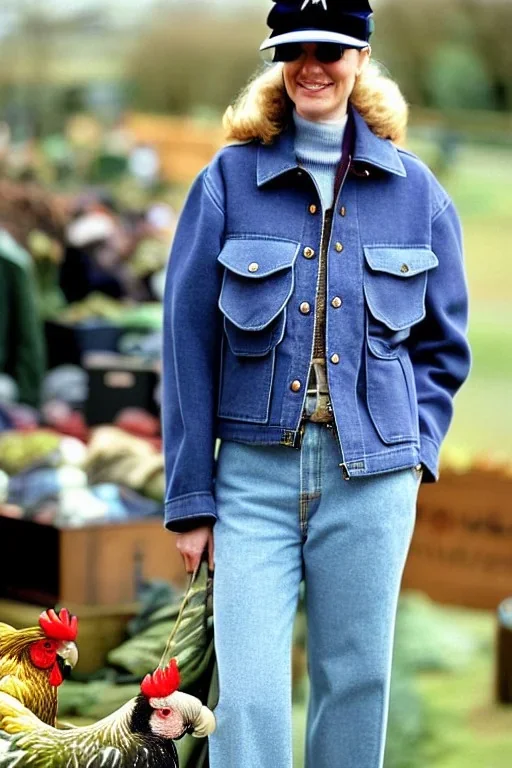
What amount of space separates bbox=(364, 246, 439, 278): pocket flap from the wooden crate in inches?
64.4

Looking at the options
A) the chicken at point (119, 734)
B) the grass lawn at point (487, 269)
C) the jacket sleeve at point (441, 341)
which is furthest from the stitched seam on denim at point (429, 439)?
A: the grass lawn at point (487, 269)

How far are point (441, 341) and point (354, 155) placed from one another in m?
0.36

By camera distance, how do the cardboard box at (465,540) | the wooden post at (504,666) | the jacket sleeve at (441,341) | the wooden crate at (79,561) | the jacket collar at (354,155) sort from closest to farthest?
the jacket collar at (354,155), the jacket sleeve at (441,341), the wooden crate at (79,561), the wooden post at (504,666), the cardboard box at (465,540)

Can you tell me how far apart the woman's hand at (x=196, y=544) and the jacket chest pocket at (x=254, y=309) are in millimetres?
203

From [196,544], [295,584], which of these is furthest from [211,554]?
[295,584]

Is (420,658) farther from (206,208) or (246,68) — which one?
(246,68)

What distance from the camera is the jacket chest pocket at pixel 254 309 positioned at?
245 cm

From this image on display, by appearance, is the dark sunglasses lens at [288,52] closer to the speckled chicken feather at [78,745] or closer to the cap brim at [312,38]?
the cap brim at [312,38]

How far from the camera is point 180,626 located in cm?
258

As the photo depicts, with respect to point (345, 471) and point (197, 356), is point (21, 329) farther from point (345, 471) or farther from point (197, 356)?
point (345, 471)

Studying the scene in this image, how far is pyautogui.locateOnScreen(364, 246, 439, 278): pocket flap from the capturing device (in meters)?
2.50

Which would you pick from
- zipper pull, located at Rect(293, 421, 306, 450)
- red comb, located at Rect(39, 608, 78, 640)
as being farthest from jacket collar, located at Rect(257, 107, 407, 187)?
red comb, located at Rect(39, 608, 78, 640)

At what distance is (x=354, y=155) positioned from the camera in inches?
98.3

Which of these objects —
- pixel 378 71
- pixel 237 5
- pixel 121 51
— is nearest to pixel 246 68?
pixel 237 5
